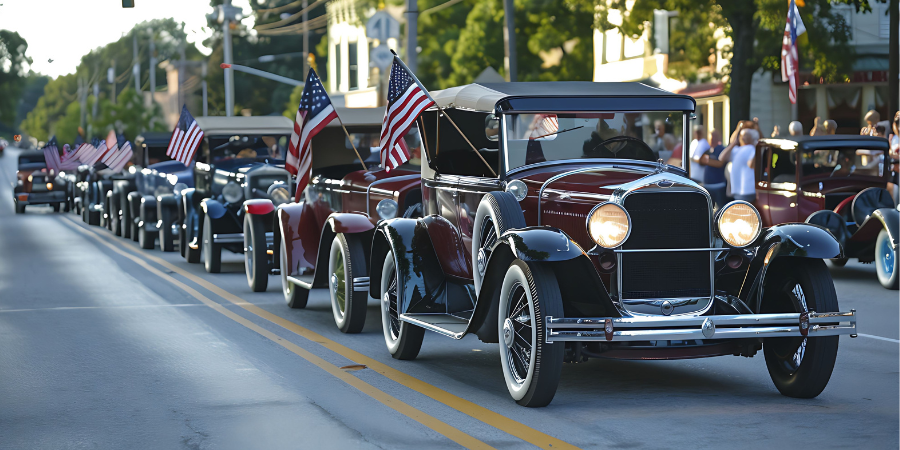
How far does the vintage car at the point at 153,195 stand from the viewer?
20125 mm

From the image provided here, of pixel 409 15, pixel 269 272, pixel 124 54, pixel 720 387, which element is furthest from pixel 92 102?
pixel 720 387

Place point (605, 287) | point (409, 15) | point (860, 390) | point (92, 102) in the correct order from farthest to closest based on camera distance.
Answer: point (92, 102), point (409, 15), point (860, 390), point (605, 287)

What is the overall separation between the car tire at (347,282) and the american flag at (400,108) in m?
0.76

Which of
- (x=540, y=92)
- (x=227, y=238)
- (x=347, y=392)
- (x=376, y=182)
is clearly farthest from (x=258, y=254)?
(x=347, y=392)

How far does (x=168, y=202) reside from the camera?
64.4 feet

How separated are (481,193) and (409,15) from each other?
15.7 meters

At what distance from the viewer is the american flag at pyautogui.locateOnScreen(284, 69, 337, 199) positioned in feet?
41.5

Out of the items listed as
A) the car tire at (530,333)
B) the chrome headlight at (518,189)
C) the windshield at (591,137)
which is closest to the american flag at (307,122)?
the windshield at (591,137)

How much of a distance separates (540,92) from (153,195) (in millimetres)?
14493

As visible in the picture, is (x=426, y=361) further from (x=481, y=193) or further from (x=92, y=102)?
(x=92, y=102)

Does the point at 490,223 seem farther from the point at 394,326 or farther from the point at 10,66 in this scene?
the point at 10,66

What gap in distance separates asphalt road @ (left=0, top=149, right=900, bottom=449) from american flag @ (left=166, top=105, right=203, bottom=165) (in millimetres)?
6016

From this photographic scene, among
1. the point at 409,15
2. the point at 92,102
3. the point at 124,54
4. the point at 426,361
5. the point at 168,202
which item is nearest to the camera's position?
the point at 426,361

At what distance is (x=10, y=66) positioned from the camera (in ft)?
321
